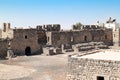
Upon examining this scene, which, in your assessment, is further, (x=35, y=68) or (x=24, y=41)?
(x=24, y=41)

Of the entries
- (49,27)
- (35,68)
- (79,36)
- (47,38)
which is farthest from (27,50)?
(35,68)

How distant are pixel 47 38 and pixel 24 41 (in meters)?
4.63

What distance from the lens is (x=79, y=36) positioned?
43.6 meters

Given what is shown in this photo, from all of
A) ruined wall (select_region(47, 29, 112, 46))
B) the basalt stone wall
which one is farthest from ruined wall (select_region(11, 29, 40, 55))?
ruined wall (select_region(47, 29, 112, 46))

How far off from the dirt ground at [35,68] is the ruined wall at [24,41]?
80.8 inches

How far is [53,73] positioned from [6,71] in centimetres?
474

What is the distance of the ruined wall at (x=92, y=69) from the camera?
1366 cm

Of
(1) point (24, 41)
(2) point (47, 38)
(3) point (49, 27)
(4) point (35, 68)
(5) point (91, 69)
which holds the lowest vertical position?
(4) point (35, 68)

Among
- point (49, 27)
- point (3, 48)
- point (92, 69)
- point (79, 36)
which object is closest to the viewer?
point (92, 69)

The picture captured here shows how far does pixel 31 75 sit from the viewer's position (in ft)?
81.5

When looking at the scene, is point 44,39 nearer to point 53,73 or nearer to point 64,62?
point 64,62

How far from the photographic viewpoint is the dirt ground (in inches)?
945

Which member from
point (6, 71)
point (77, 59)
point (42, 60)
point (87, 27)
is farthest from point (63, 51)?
point (77, 59)

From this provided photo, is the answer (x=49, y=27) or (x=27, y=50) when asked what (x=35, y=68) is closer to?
(x=27, y=50)
